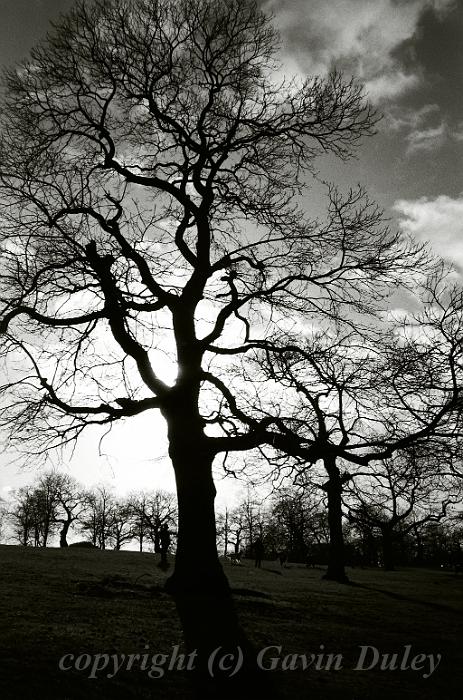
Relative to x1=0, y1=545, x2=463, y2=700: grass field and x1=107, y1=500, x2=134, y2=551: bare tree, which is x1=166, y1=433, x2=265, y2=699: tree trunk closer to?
x1=0, y1=545, x2=463, y2=700: grass field

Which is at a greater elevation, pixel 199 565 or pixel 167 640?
pixel 199 565

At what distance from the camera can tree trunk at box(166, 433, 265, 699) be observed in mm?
6844

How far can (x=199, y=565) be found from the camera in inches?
313

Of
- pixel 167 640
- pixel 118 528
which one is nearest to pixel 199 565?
pixel 167 640

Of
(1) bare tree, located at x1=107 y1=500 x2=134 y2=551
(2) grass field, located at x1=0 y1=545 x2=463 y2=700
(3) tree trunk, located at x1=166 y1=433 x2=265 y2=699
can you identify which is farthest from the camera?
(1) bare tree, located at x1=107 y1=500 x2=134 y2=551

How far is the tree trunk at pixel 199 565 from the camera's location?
22.5 feet

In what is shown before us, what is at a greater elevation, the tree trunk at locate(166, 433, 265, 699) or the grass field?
the tree trunk at locate(166, 433, 265, 699)

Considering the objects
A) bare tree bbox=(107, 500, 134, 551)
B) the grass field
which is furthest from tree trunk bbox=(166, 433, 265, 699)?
bare tree bbox=(107, 500, 134, 551)

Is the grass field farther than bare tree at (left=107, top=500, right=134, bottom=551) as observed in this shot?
No

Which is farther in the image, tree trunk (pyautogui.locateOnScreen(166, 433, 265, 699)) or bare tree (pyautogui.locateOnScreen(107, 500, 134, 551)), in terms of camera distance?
bare tree (pyautogui.locateOnScreen(107, 500, 134, 551))

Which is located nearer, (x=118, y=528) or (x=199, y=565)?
(x=199, y=565)

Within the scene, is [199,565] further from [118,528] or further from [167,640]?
[118,528]

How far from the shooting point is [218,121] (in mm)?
10758

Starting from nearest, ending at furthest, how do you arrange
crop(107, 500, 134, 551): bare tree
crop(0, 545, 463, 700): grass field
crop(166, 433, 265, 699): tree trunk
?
crop(0, 545, 463, 700): grass field
crop(166, 433, 265, 699): tree trunk
crop(107, 500, 134, 551): bare tree
